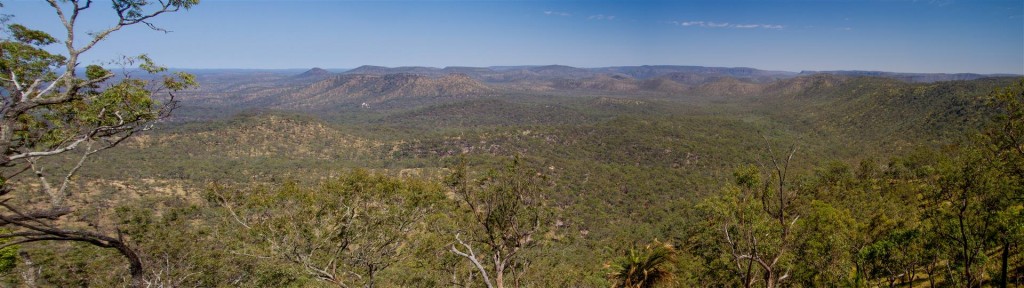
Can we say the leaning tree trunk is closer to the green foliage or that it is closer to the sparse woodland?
the sparse woodland

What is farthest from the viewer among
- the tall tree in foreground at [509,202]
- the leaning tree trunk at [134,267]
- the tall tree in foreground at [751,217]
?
the tall tree in foreground at [509,202]

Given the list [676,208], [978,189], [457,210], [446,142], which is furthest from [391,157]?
[978,189]

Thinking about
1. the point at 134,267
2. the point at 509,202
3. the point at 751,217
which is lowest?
the point at 509,202

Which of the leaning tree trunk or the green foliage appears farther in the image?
the green foliage

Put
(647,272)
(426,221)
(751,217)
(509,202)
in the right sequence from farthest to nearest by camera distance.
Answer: (647,272), (426,221), (509,202), (751,217)

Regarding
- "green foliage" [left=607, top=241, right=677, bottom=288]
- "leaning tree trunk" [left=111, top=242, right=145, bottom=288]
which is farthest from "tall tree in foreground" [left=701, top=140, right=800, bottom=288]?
"leaning tree trunk" [left=111, top=242, right=145, bottom=288]

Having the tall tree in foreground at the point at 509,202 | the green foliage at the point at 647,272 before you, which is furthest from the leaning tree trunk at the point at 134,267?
the green foliage at the point at 647,272

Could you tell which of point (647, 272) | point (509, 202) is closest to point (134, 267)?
point (509, 202)

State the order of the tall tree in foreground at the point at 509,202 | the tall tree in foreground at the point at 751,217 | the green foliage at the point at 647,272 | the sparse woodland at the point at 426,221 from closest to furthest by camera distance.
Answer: the sparse woodland at the point at 426,221 < the tall tree in foreground at the point at 751,217 < the tall tree in foreground at the point at 509,202 < the green foliage at the point at 647,272

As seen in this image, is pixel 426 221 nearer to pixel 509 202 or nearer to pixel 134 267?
pixel 509 202

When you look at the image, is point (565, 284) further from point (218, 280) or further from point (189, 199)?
point (189, 199)

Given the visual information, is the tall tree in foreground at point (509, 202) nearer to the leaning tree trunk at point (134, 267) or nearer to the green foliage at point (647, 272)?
the leaning tree trunk at point (134, 267)
